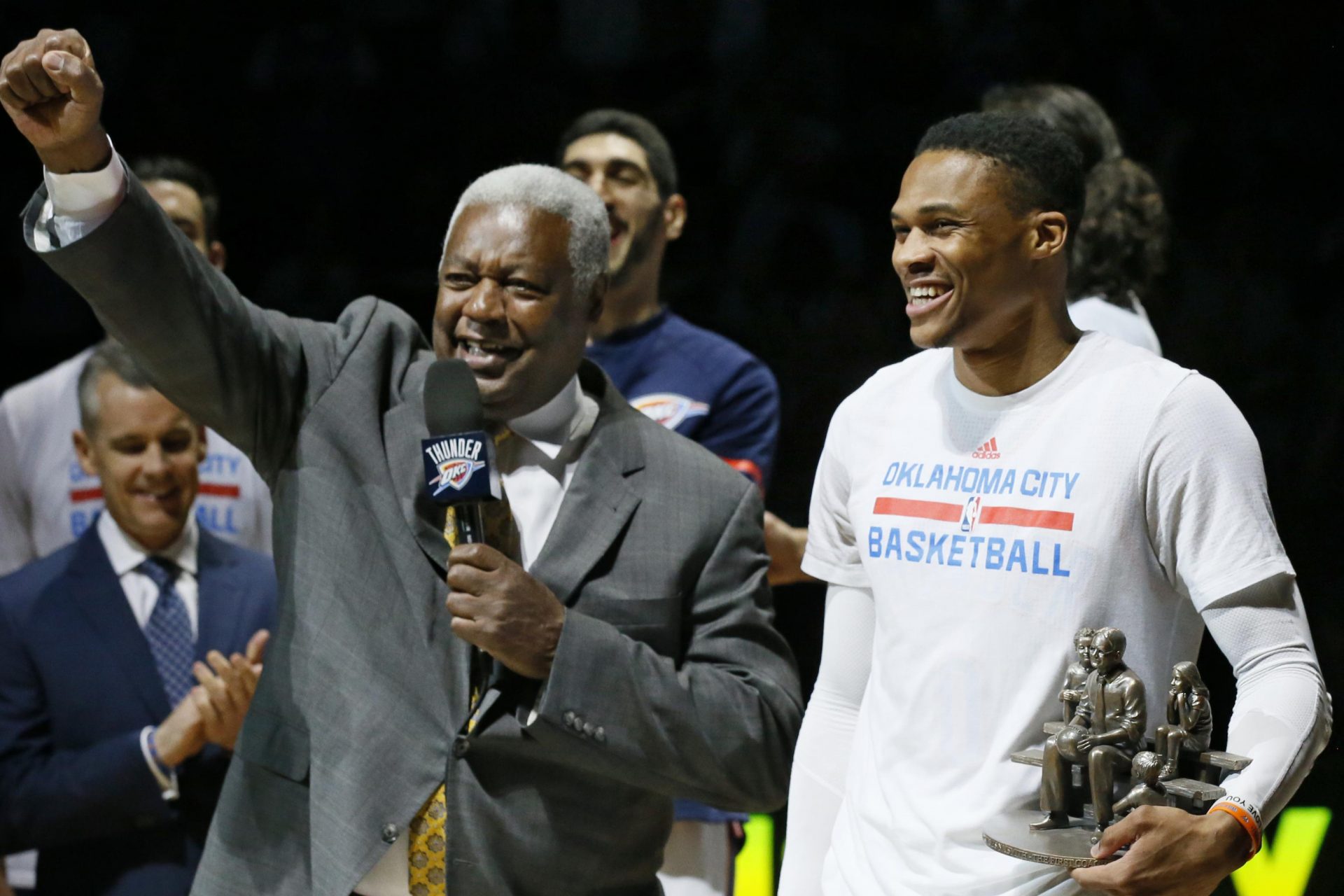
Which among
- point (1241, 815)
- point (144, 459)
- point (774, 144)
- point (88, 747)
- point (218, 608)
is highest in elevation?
point (774, 144)

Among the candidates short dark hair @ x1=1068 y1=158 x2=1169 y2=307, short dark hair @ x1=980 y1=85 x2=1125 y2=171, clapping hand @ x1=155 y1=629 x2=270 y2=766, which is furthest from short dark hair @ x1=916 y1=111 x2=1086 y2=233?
clapping hand @ x1=155 y1=629 x2=270 y2=766

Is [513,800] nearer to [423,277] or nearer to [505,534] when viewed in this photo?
[505,534]

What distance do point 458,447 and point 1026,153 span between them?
0.73 m

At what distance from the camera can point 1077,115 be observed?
2.89 m

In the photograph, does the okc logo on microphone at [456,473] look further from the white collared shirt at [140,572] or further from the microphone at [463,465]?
the white collared shirt at [140,572]

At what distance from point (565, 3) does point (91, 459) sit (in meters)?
2.62

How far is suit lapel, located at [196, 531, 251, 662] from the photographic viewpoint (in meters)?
2.93

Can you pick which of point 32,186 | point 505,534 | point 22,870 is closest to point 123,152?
point 32,186

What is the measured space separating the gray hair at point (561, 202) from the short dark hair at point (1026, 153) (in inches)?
24.4

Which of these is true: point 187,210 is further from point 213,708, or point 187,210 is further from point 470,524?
point 470,524

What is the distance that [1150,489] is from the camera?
1671 millimetres

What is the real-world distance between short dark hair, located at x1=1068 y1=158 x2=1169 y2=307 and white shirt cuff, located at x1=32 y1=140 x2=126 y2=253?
1613 millimetres

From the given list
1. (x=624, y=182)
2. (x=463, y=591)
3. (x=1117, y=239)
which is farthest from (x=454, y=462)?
(x=624, y=182)

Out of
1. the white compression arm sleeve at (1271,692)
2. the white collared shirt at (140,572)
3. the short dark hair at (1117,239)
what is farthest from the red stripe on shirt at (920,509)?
the white collared shirt at (140,572)
